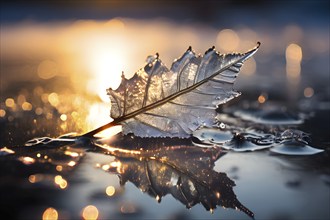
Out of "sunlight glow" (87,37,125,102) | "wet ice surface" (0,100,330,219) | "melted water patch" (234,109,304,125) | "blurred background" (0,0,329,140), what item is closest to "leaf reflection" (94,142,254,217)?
"wet ice surface" (0,100,330,219)

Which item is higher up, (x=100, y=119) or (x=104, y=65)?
(x=104, y=65)

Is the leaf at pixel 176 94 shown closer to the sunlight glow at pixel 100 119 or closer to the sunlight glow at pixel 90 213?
the sunlight glow at pixel 100 119

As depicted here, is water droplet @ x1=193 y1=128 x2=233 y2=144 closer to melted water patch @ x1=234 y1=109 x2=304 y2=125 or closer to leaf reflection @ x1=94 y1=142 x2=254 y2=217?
leaf reflection @ x1=94 y1=142 x2=254 y2=217

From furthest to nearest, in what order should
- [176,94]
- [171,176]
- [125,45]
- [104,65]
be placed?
[125,45] < [104,65] < [176,94] < [171,176]

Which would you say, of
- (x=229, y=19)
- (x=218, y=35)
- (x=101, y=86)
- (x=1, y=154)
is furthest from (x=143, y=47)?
(x=1, y=154)

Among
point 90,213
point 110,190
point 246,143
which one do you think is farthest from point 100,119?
point 90,213

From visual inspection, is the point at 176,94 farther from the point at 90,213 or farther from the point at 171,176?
the point at 90,213
